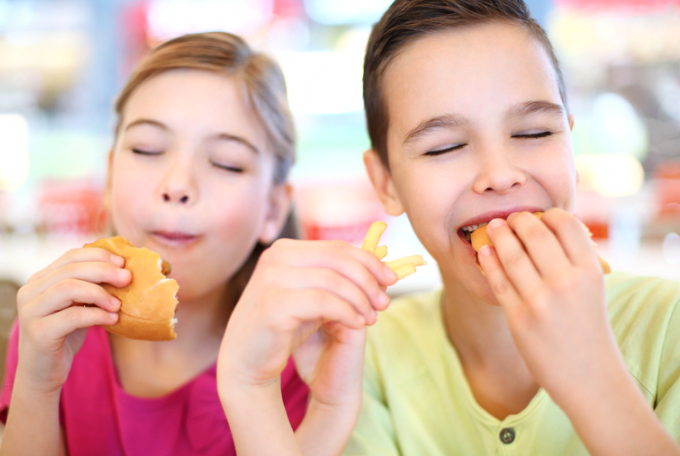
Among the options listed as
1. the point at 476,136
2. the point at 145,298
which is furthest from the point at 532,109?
the point at 145,298

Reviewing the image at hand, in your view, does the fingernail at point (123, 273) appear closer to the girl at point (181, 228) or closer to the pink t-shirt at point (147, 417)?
the girl at point (181, 228)

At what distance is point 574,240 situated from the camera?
875 millimetres

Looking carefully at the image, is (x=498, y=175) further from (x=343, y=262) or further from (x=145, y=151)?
(x=145, y=151)

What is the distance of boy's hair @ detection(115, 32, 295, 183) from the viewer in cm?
157

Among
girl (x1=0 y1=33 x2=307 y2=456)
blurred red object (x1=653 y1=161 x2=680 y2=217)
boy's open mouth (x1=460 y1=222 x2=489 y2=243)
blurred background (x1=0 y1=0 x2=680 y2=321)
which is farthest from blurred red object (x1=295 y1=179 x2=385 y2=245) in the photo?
boy's open mouth (x1=460 y1=222 x2=489 y2=243)

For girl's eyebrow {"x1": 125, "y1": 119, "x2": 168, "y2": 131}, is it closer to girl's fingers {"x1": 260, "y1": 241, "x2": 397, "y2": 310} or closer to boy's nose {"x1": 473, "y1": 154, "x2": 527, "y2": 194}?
girl's fingers {"x1": 260, "y1": 241, "x2": 397, "y2": 310}

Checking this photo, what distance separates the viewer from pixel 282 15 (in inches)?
172

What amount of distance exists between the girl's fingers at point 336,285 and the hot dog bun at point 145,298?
36cm

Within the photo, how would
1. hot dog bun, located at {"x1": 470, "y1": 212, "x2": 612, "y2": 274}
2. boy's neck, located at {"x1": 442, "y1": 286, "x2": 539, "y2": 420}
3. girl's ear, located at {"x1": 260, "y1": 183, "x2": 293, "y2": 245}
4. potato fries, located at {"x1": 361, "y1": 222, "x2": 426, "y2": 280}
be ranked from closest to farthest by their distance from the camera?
potato fries, located at {"x1": 361, "y1": 222, "x2": 426, "y2": 280} → hot dog bun, located at {"x1": 470, "y1": 212, "x2": 612, "y2": 274} → boy's neck, located at {"x1": 442, "y1": 286, "x2": 539, "y2": 420} → girl's ear, located at {"x1": 260, "y1": 183, "x2": 293, "y2": 245}

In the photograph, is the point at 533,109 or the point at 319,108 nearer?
the point at 533,109

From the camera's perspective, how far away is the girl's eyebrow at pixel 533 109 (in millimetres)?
1146

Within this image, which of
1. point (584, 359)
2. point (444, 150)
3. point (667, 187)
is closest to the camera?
point (584, 359)

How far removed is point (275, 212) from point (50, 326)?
75 centimetres

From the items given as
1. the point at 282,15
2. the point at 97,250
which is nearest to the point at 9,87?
the point at 282,15
